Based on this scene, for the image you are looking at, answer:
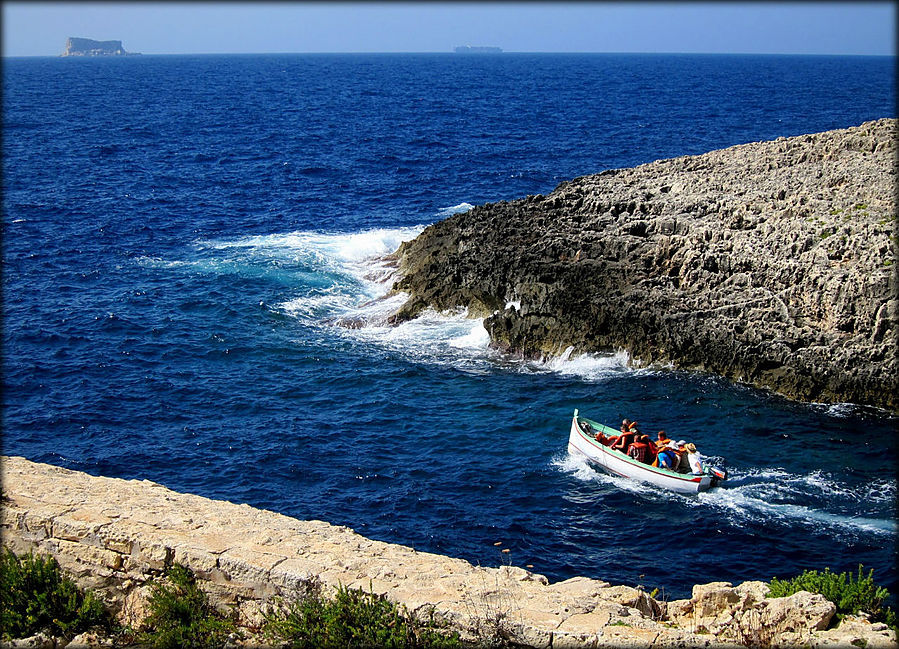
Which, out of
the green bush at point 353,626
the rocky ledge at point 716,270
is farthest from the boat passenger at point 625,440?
the green bush at point 353,626

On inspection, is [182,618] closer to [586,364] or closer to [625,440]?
[625,440]

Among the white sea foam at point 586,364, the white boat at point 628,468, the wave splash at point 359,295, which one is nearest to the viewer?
the white boat at point 628,468

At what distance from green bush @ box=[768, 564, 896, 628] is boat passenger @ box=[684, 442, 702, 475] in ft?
30.3

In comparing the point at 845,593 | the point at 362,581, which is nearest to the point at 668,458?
the point at 845,593

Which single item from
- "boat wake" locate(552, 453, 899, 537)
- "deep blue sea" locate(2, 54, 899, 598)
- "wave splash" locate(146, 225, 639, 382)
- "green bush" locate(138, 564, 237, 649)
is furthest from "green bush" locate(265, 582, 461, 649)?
"wave splash" locate(146, 225, 639, 382)

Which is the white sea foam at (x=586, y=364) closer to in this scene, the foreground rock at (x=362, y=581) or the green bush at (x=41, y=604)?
the foreground rock at (x=362, y=581)

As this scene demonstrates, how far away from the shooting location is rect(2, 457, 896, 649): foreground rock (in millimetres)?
13930

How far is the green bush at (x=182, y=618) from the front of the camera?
14.3m

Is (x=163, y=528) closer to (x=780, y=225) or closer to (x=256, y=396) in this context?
(x=256, y=396)

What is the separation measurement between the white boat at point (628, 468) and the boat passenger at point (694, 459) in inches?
7.8

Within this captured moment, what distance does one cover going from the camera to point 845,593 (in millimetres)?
15430

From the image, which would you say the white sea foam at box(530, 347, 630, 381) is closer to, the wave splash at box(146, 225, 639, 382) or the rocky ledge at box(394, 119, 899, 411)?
the wave splash at box(146, 225, 639, 382)

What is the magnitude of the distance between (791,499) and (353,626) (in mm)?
16857

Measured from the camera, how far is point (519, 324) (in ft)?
119
